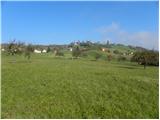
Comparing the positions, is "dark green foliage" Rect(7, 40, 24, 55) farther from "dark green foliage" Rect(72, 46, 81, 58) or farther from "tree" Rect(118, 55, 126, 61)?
"tree" Rect(118, 55, 126, 61)

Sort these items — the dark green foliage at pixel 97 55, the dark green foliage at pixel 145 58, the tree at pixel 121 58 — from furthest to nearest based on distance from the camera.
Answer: the dark green foliage at pixel 97 55
the tree at pixel 121 58
the dark green foliage at pixel 145 58

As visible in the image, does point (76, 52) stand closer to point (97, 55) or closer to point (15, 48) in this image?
A: point (97, 55)

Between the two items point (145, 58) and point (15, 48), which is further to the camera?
point (15, 48)

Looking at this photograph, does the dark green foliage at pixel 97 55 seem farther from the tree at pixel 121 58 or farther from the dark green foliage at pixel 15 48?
the dark green foliage at pixel 15 48

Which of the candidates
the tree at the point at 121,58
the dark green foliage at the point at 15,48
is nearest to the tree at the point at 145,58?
the tree at the point at 121,58

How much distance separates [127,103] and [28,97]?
7.83ft

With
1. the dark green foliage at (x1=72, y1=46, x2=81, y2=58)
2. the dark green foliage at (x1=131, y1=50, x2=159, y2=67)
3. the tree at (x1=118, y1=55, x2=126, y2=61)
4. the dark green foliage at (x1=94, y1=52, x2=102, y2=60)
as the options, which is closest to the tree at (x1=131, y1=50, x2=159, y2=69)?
the dark green foliage at (x1=131, y1=50, x2=159, y2=67)

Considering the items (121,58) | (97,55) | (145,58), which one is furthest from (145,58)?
(97,55)

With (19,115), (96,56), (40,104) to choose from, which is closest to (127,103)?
(40,104)

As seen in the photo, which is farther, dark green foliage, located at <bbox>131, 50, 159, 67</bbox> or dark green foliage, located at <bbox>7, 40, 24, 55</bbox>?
dark green foliage, located at <bbox>7, 40, 24, 55</bbox>

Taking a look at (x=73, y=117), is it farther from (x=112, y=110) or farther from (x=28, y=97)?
(x=28, y=97)

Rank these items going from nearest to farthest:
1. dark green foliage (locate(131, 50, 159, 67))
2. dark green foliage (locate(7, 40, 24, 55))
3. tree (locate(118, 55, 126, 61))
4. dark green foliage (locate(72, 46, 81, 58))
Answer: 1. dark green foliage (locate(131, 50, 159, 67))
2. dark green foliage (locate(7, 40, 24, 55))
3. tree (locate(118, 55, 126, 61))
4. dark green foliage (locate(72, 46, 81, 58))

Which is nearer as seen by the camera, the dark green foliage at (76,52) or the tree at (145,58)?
the tree at (145,58)

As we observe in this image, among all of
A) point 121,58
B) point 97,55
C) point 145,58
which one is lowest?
point 121,58
